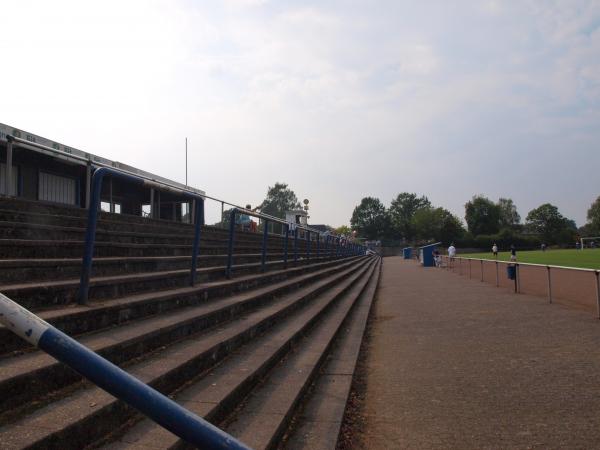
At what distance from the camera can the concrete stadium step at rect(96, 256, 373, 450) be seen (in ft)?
8.36

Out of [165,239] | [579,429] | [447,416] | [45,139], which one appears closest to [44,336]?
[447,416]

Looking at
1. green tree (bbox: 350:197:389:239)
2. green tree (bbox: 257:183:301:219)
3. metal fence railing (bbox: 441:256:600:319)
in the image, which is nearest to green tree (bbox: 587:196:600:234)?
green tree (bbox: 350:197:389:239)

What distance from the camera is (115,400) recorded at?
8.60 ft

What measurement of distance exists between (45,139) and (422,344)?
8.44m

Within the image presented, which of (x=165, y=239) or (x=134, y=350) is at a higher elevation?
(x=165, y=239)

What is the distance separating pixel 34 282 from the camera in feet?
12.9

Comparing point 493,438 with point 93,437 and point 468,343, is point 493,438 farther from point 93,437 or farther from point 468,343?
point 468,343

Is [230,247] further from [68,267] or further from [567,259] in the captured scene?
[567,259]

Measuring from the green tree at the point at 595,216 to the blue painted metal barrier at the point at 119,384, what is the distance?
457ft

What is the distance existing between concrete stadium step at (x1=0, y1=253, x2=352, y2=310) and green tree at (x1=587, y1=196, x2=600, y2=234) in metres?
137

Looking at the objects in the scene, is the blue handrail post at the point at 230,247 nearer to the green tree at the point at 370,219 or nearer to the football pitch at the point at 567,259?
the football pitch at the point at 567,259

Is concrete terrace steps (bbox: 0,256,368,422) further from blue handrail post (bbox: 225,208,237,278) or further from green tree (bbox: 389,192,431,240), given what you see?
green tree (bbox: 389,192,431,240)

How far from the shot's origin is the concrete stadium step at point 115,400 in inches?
85.3

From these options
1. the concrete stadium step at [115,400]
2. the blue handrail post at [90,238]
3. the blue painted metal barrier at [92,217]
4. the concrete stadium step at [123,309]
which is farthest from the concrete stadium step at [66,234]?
the concrete stadium step at [115,400]
